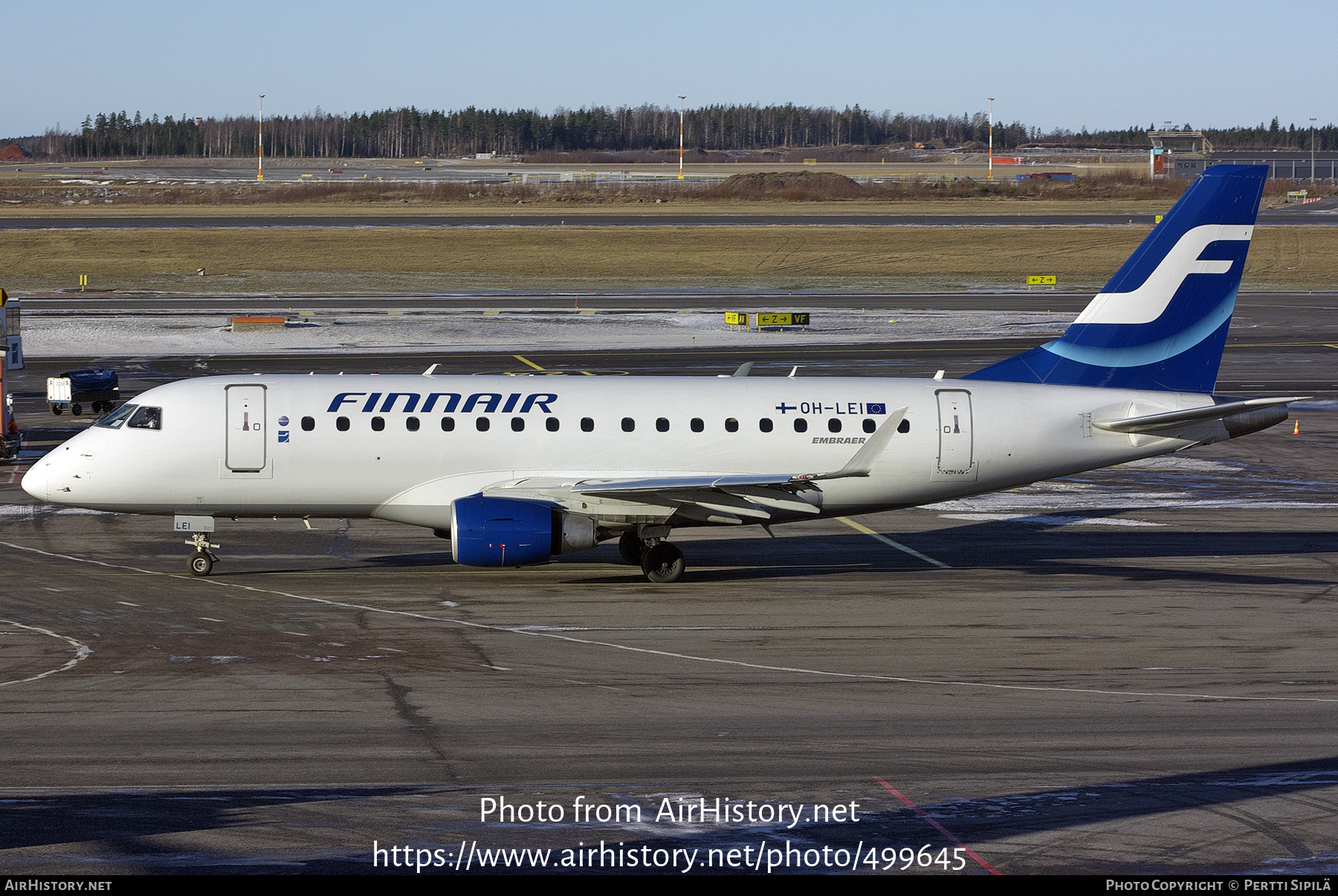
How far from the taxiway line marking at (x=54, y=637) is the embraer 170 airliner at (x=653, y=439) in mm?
4286

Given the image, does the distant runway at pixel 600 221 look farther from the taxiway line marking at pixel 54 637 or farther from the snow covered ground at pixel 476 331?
the taxiway line marking at pixel 54 637

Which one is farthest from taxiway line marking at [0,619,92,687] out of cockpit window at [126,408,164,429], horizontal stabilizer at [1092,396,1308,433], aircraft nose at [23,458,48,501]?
horizontal stabilizer at [1092,396,1308,433]

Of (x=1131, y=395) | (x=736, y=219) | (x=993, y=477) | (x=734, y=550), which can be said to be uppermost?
(x=736, y=219)

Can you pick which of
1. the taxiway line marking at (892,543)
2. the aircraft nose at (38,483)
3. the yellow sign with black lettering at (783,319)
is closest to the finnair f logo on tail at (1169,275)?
the taxiway line marking at (892,543)

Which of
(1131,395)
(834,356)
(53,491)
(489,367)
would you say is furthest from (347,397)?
(834,356)

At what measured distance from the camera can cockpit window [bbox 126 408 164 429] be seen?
28.0 m

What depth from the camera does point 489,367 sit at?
58031 mm

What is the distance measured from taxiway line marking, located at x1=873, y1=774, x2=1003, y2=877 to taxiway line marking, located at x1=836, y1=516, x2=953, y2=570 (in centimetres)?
1413

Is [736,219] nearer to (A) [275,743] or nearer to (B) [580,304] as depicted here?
(B) [580,304]

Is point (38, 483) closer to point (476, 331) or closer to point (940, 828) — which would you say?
point (940, 828)

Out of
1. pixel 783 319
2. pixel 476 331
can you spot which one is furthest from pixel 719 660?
pixel 783 319

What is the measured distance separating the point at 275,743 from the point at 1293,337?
213ft

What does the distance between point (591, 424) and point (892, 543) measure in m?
8.97

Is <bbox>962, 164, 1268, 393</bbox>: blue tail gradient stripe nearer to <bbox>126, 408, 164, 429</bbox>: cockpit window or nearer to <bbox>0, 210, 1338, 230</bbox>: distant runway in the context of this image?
<bbox>126, 408, 164, 429</bbox>: cockpit window
